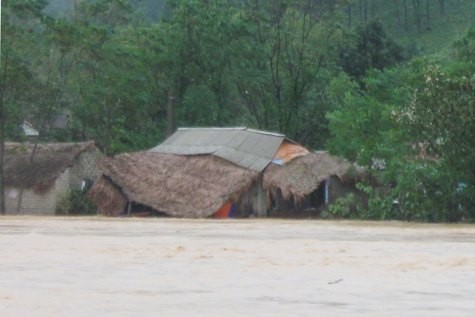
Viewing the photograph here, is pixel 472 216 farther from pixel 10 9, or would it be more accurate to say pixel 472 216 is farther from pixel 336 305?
pixel 336 305

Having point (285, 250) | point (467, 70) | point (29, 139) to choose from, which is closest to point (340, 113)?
point (467, 70)

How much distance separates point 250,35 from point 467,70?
66.0 feet

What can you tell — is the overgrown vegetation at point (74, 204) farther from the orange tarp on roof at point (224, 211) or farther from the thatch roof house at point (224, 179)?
the orange tarp on roof at point (224, 211)

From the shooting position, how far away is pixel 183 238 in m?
29.5

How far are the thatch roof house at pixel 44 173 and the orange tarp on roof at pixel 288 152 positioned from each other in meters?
11.6

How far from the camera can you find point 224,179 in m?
48.0

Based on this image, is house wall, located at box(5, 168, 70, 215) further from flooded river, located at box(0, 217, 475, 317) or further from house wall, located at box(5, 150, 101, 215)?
flooded river, located at box(0, 217, 475, 317)

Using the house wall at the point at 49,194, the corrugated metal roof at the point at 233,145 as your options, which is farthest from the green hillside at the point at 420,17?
the corrugated metal roof at the point at 233,145

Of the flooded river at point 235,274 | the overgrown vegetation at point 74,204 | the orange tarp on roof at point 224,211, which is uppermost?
Answer: the overgrown vegetation at point 74,204

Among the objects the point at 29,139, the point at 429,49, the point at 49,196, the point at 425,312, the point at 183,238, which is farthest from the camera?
the point at 429,49

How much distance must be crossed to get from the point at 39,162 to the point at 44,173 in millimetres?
1151

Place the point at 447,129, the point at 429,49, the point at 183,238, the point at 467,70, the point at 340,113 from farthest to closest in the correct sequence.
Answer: the point at 429,49 < the point at 340,113 < the point at 467,70 < the point at 447,129 < the point at 183,238

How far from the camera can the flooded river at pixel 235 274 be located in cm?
1397

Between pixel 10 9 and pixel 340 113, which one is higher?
pixel 10 9
